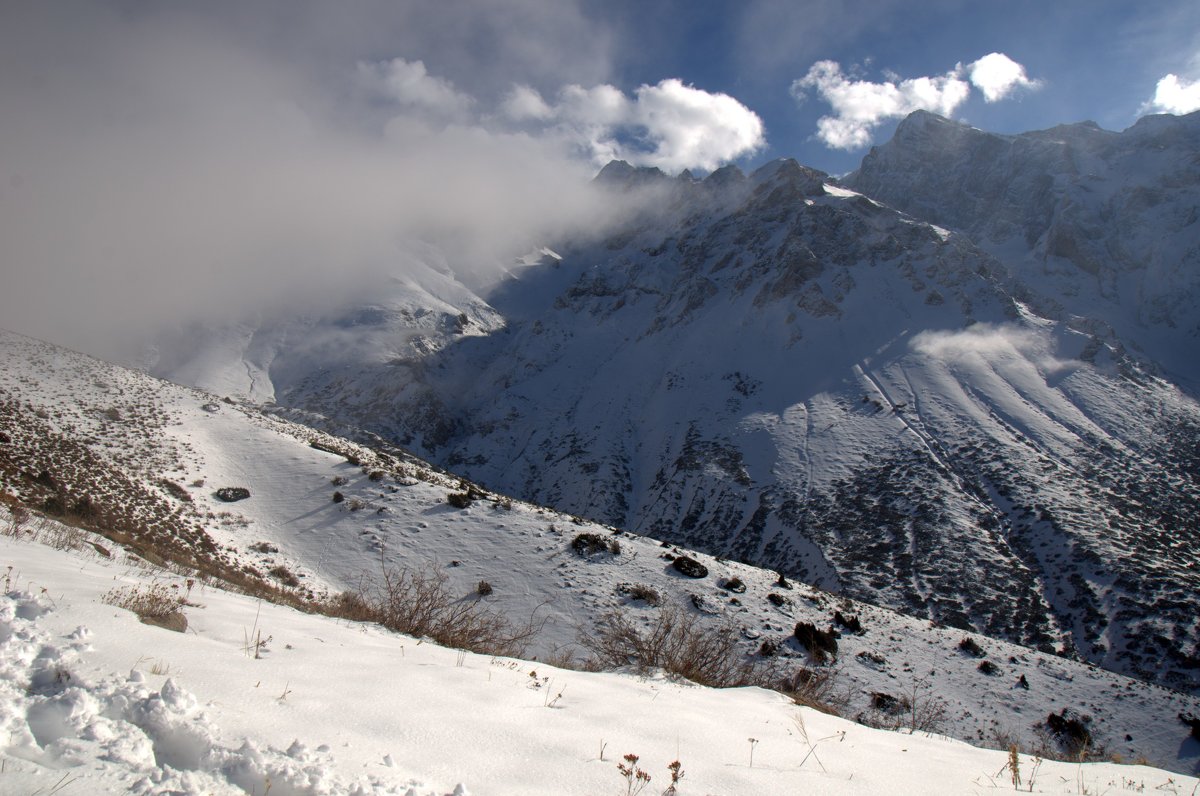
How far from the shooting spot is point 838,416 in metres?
64.4

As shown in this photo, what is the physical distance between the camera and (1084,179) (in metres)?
138

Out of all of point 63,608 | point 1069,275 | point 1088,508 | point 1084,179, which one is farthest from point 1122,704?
point 1084,179

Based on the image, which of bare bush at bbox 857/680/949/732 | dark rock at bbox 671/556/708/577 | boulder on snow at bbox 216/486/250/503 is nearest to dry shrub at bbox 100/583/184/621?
bare bush at bbox 857/680/949/732

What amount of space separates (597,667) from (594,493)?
59.9 m

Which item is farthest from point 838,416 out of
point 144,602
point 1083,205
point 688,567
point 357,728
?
point 1083,205

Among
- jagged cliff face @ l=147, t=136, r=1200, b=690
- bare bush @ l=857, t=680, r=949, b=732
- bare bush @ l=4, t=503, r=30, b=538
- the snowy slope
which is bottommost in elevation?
bare bush @ l=857, t=680, r=949, b=732

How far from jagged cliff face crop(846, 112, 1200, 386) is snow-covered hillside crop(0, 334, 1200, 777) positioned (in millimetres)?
89622

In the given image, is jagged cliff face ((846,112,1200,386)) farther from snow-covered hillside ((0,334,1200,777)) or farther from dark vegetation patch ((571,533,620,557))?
dark vegetation patch ((571,533,620,557))

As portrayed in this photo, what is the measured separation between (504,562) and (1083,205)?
16746cm

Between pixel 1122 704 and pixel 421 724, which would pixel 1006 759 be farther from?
pixel 1122 704

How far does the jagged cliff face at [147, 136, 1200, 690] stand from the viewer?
3978 centimetres

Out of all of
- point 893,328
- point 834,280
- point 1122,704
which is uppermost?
point 834,280

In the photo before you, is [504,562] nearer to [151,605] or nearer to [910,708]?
[910,708]

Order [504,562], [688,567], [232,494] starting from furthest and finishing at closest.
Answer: [232,494] → [688,567] → [504,562]
